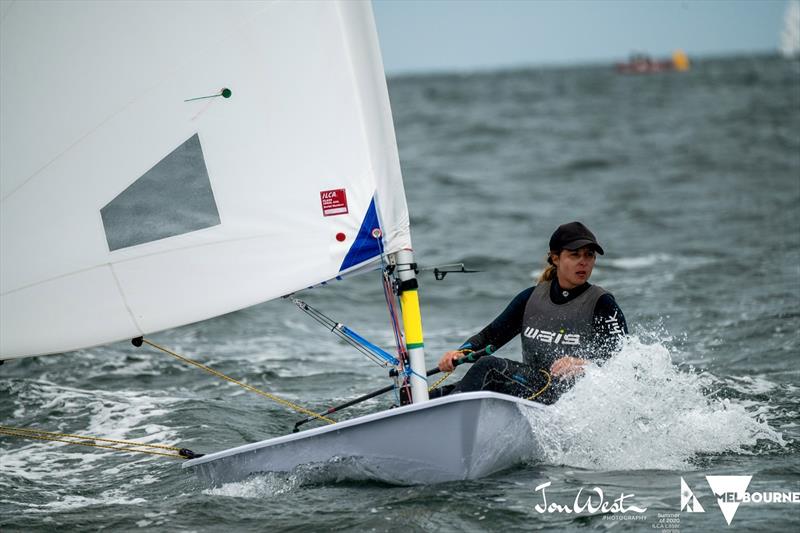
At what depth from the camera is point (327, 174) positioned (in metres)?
4.16

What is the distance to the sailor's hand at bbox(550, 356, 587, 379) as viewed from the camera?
4.27m

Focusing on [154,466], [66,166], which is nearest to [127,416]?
[154,466]

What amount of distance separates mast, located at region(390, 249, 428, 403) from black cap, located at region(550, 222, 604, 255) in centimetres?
75

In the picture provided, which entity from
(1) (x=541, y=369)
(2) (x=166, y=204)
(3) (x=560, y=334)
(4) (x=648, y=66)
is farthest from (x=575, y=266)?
(4) (x=648, y=66)

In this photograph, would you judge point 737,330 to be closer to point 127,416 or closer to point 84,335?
point 127,416

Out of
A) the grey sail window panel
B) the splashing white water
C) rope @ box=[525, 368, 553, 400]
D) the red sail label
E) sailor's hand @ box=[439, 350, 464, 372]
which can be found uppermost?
the grey sail window panel

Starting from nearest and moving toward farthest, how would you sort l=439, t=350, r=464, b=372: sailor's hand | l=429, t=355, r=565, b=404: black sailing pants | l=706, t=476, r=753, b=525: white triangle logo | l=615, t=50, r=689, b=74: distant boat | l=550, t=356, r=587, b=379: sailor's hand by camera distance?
l=706, t=476, r=753, b=525: white triangle logo → l=550, t=356, r=587, b=379: sailor's hand → l=429, t=355, r=565, b=404: black sailing pants → l=439, t=350, r=464, b=372: sailor's hand → l=615, t=50, r=689, b=74: distant boat

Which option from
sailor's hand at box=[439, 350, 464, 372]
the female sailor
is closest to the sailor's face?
the female sailor

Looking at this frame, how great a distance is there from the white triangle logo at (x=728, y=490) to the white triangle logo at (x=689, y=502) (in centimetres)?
8

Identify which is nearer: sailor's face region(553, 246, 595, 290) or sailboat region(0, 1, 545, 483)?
sailboat region(0, 1, 545, 483)

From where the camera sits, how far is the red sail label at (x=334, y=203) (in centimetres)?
413

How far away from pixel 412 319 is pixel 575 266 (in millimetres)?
849

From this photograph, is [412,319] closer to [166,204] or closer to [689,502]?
[166,204]

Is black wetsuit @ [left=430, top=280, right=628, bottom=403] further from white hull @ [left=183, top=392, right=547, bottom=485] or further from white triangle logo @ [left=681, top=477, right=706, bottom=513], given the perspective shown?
white triangle logo @ [left=681, top=477, right=706, bottom=513]
